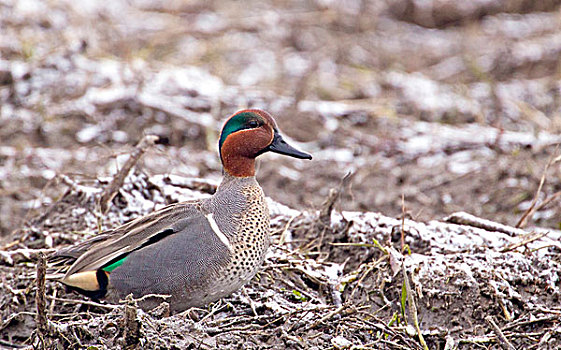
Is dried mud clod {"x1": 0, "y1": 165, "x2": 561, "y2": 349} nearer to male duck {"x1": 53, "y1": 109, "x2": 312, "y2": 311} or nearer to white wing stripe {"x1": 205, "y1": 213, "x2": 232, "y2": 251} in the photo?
male duck {"x1": 53, "y1": 109, "x2": 312, "y2": 311}

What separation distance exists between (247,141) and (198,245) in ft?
1.78

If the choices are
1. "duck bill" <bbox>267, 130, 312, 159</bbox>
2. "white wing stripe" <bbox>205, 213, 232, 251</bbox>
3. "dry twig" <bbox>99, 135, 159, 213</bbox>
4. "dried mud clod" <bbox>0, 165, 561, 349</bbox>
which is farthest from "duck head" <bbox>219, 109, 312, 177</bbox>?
"dry twig" <bbox>99, 135, 159, 213</bbox>

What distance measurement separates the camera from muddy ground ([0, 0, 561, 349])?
3.48 m

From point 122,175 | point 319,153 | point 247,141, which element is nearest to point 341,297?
point 247,141

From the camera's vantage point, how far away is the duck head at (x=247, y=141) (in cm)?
345

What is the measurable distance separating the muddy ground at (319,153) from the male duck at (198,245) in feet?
0.56

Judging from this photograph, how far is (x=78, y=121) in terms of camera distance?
22.3 feet

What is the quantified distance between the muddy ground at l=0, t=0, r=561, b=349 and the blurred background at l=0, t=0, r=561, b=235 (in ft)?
0.08

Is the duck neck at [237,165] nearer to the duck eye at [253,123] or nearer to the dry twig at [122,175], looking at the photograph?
the duck eye at [253,123]

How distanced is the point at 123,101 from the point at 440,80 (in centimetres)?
372

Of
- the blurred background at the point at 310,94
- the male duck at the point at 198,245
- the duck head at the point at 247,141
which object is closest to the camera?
the male duck at the point at 198,245

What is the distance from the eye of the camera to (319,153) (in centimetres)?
670

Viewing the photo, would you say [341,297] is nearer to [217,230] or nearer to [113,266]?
[217,230]

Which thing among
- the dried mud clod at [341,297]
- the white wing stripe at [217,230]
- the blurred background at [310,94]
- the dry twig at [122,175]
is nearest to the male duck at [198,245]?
the white wing stripe at [217,230]
